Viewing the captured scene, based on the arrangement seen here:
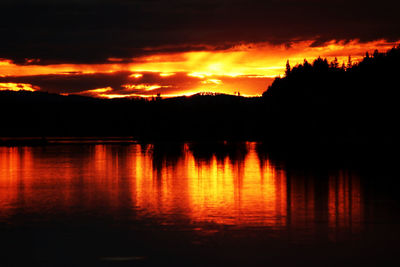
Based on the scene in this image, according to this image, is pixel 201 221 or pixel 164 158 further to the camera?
pixel 164 158

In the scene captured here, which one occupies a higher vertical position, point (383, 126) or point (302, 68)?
point (302, 68)

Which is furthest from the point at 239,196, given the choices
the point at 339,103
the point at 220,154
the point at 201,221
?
the point at 339,103

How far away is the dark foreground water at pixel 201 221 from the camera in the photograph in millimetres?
17641

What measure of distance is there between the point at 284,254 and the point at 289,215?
6871mm

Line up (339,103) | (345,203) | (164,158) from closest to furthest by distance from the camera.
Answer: (345,203) → (164,158) → (339,103)

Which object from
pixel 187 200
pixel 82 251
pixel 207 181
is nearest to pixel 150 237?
pixel 82 251

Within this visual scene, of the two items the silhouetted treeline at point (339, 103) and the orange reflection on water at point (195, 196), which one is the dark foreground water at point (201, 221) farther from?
the silhouetted treeline at point (339, 103)

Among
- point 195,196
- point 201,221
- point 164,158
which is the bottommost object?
point 201,221

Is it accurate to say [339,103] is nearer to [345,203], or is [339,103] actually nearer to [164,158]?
[164,158]

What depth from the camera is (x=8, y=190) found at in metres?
34.4

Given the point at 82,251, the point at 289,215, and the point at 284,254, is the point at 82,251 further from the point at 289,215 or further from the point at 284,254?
the point at 289,215

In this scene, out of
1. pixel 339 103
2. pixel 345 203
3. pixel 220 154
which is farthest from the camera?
pixel 339 103

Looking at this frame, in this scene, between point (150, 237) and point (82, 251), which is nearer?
point (82, 251)

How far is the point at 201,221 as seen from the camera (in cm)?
2322
